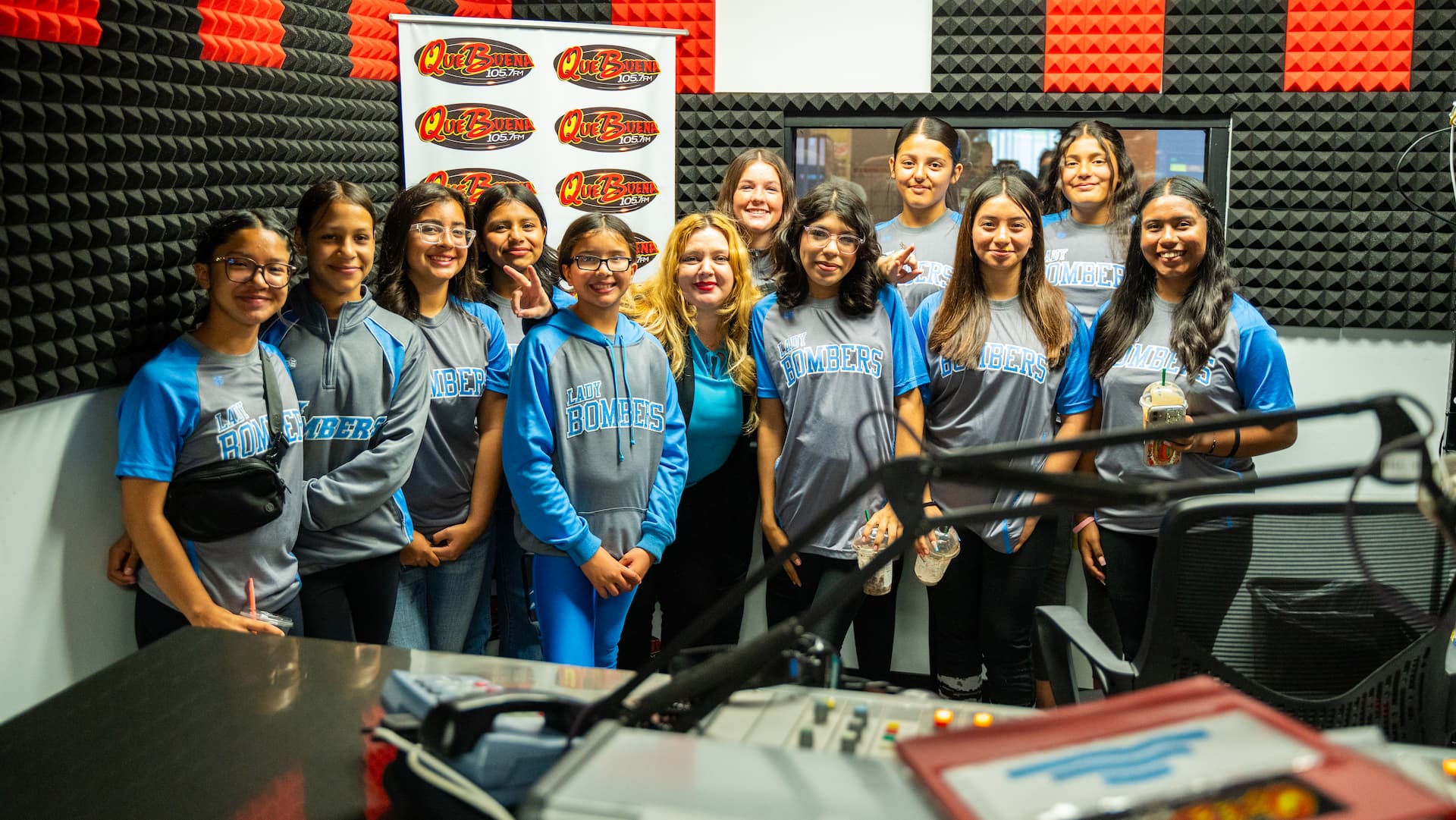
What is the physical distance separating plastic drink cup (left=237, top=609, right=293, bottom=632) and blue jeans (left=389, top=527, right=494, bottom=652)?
2.02 ft

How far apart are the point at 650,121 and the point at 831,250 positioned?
90.8 inches

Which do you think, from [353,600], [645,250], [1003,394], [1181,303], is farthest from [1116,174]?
[353,600]

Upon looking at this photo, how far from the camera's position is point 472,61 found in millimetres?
4887

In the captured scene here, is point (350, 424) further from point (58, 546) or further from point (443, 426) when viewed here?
point (58, 546)

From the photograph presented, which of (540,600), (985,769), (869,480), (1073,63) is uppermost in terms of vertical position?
(1073,63)

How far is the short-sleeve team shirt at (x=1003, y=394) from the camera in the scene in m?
3.12

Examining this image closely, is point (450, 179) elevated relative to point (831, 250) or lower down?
elevated

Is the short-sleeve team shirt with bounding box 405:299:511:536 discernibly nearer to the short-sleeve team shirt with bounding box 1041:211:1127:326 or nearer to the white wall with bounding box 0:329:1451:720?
the white wall with bounding box 0:329:1451:720

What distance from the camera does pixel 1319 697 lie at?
6.41ft

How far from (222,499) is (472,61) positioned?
3040 millimetres

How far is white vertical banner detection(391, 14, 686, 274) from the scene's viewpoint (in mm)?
4848

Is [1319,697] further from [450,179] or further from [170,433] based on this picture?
[450,179]

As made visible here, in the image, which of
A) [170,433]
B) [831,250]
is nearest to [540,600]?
[170,433]

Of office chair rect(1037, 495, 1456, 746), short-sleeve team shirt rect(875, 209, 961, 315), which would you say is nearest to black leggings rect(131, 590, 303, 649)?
office chair rect(1037, 495, 1456, 746)
